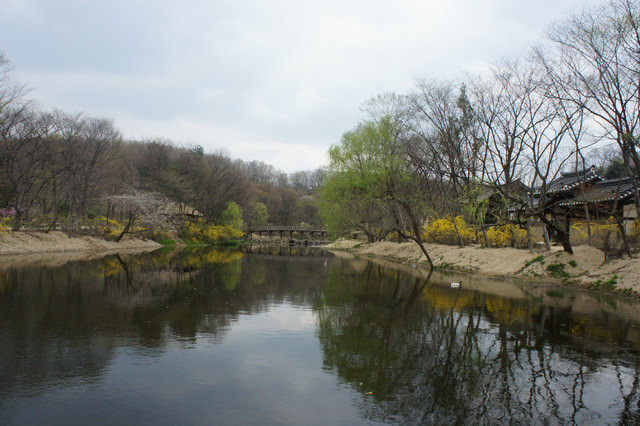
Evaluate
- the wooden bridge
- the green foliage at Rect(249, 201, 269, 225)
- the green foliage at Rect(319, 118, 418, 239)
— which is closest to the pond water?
the green foliage at Rect(319, 118, 418, 239)

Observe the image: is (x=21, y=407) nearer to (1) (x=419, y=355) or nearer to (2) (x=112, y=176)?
(1) (x=419, y=355)

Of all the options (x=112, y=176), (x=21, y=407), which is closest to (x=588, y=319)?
(x=21, y=407)

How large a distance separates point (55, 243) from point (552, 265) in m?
41.1

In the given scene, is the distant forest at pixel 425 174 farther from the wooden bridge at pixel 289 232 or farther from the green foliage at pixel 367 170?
the wooden bridge at pixel 289 232

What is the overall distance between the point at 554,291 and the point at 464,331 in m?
10.6

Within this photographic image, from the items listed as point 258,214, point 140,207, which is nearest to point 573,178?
point 140,207

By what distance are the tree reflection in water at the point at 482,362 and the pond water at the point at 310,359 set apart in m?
0.04

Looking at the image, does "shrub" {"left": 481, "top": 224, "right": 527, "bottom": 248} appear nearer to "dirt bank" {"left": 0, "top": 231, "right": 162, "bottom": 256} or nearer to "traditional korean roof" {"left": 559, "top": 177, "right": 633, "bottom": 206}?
"traditional korean roof" {"left": 559, "top": 177, "right": 633, "bottom": 206}

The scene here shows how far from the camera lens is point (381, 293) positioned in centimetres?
1878

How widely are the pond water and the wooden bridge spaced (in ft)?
247

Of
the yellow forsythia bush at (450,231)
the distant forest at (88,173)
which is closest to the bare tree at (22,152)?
the distant forest at (88,173)

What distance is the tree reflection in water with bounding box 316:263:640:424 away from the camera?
631 centimetres

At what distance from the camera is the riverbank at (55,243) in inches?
1372

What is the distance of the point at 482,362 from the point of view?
8.62 meters
